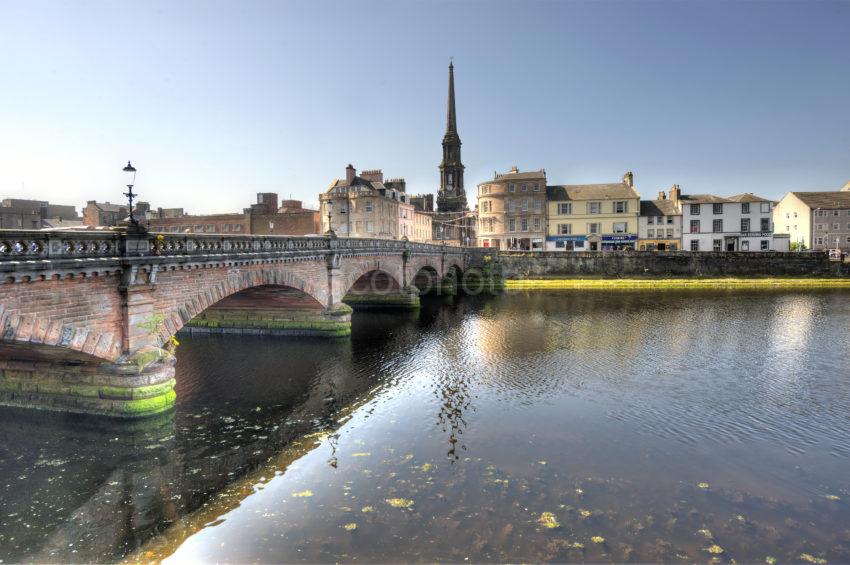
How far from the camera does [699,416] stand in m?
17.8

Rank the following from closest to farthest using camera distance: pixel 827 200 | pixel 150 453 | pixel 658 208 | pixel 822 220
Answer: pixel 150 453
pixel 658 208
pixel 822 220
pixel 827 200

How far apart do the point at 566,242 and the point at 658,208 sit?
15576mm

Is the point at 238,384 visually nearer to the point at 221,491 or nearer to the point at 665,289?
the point at 221,491

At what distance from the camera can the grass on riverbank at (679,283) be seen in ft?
212

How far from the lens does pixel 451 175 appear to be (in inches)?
4286

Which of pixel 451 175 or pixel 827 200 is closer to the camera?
pixel 827 200

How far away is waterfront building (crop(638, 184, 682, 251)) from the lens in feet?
259

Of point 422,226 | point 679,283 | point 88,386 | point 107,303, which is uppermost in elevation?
point 422,226

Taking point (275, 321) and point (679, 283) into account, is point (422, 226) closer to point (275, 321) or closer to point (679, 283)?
point (679, 283)

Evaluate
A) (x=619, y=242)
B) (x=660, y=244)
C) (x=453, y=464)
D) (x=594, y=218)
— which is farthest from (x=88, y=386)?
(x=660, y=244)

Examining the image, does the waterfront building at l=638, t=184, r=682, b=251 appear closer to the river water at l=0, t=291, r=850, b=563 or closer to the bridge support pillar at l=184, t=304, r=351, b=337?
the river water at l=0, t=291, r=850, b=563

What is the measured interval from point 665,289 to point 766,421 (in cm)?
5020

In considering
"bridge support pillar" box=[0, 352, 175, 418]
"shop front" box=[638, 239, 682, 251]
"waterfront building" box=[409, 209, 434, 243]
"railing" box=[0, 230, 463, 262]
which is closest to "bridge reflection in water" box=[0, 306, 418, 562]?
"bridge support pillar" box=[0, 352, 175, 418]

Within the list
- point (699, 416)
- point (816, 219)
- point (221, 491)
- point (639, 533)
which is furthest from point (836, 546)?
point (816, 219)
